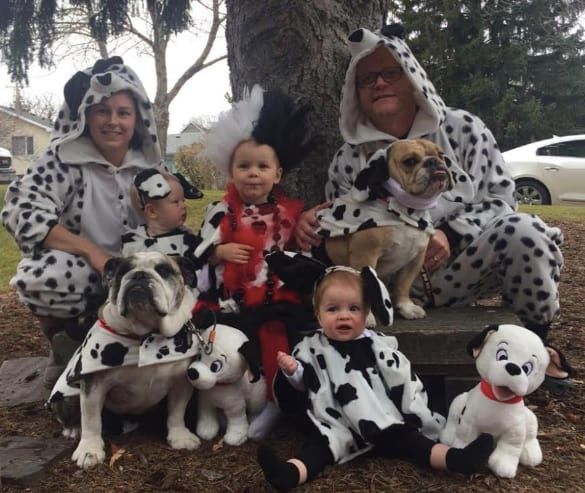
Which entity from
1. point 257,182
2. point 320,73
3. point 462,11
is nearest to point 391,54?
point 320,73

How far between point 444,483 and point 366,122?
1.85 meters

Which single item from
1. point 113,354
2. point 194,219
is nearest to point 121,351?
point 113,354

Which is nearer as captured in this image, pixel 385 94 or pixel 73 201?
pixel 385 94

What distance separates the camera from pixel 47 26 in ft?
15.0

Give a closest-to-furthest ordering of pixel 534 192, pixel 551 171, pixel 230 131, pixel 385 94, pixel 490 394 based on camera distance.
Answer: pixel 490 394 → pixel 230 131 → pixel 385 94 → pixel 551 171 → pixel 534 192

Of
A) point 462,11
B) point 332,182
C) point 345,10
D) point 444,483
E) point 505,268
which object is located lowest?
point 444,483

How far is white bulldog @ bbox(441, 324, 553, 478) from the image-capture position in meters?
2.36

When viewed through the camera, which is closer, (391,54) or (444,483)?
(444,483)

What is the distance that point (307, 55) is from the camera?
3816 millimetres

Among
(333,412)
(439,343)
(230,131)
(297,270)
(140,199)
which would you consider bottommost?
(333,412)

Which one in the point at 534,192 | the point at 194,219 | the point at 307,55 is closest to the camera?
the point at 307,55

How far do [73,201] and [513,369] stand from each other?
232 cm

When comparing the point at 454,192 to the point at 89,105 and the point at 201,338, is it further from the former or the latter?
the point at 89,105

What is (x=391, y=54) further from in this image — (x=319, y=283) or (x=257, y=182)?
(x=319, y=283)
